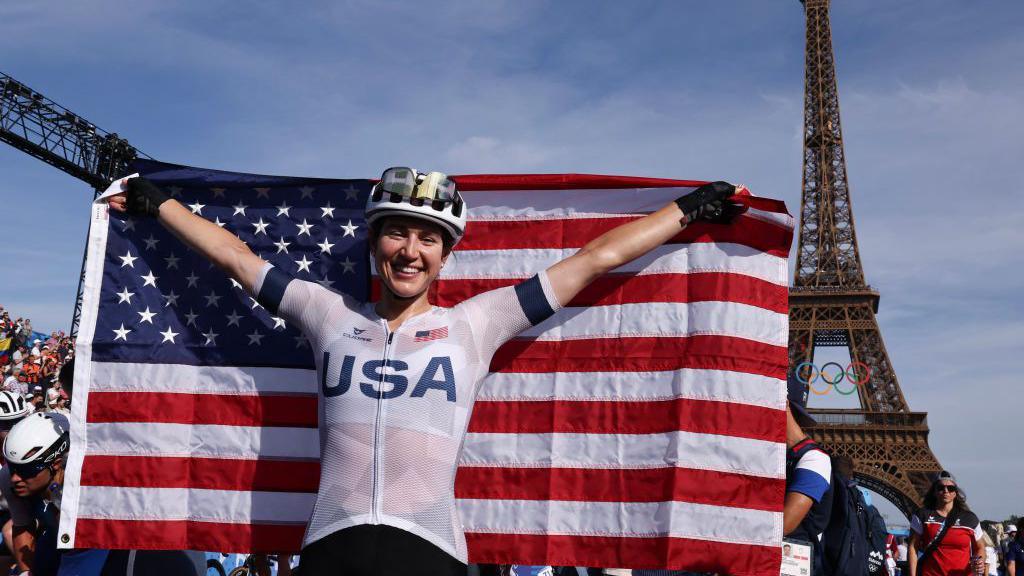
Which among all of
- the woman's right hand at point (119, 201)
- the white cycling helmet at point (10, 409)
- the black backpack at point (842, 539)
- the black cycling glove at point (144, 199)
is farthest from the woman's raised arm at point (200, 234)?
the black backpack at point (842, 539)

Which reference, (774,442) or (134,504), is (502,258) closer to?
(774,442)

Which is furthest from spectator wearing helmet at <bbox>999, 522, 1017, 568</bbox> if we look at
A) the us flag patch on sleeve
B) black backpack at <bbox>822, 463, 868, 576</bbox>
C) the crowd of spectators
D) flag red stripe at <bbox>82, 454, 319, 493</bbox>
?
the crowd of spectators

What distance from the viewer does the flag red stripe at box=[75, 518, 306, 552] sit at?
5066 mm

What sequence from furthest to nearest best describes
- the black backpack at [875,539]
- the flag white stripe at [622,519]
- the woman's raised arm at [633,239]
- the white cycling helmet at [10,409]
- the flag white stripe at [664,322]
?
the black backpack at [875,539]
the white cycling helmet at [10,409]
the flag white stripe at [664,322]
the flag white stripe at [622,519]
the woman's raised arm at [633,239]

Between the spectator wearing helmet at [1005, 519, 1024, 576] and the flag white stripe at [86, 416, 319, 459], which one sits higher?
the flag white stripe at [86, 416, 319, 459]

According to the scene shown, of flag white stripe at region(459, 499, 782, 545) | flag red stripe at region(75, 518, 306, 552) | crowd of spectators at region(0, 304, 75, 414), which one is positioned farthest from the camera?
crowd of spectators at region(0, 304, 75, 414)

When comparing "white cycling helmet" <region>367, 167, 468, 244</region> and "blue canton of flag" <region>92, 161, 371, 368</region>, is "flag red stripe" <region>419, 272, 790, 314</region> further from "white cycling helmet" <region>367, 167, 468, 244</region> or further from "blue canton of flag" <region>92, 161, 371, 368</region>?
"blue canton of flag" <region>92, 161, 371, 368</region>

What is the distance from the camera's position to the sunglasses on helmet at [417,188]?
401cm

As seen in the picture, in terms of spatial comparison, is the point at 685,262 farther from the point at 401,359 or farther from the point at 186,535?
the point at 186,535

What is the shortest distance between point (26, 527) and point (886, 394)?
173ft

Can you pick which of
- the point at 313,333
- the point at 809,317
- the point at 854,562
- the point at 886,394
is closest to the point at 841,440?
the point at 886,394

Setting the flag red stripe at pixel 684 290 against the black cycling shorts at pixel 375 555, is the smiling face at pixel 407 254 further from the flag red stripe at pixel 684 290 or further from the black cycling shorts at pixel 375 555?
the flag red stripe at pixel 684 290

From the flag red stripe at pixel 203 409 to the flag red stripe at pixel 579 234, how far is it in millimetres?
1390

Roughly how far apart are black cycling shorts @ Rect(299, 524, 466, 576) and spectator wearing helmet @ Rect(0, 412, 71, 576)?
2.55m
